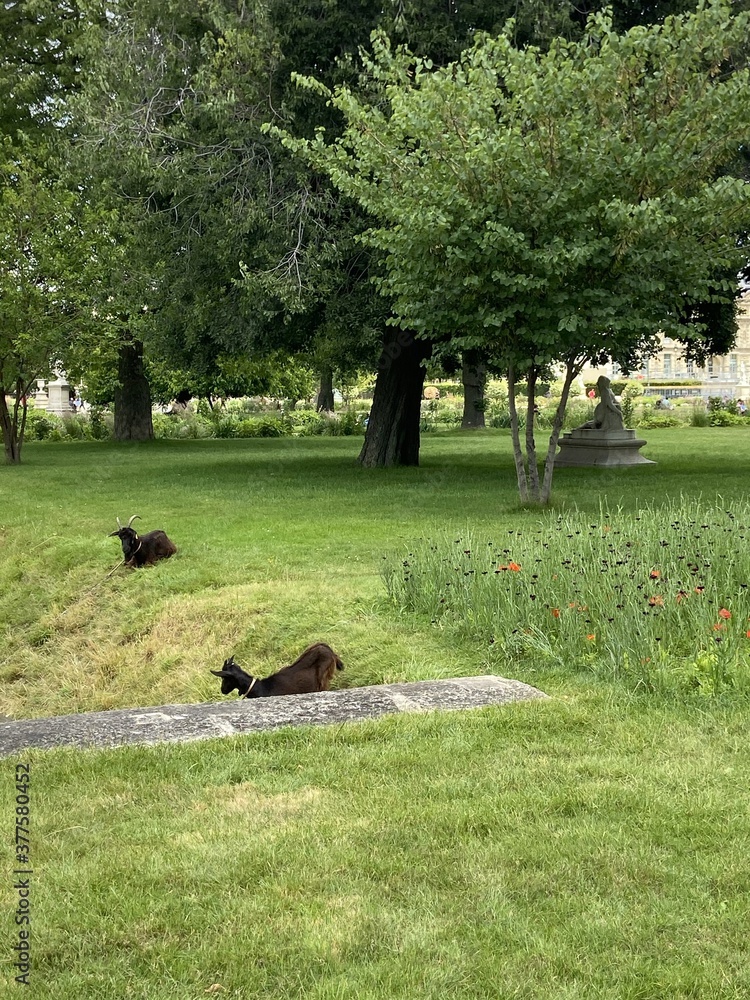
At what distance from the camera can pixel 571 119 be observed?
1278cm

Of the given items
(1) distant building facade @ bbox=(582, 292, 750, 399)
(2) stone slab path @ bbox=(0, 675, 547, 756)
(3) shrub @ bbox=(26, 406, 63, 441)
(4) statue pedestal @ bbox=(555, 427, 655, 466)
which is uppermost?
(1) distant building facade @ bbox=(582, 292, 750, 399)

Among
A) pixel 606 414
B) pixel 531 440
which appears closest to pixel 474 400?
pixel 606 414

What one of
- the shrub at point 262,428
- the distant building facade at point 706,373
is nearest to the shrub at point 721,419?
the shrub at point 262,428

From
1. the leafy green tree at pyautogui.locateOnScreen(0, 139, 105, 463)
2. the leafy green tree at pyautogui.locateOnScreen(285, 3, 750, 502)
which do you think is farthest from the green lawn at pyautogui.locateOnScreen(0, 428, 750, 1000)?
the leafy green tree at pyautogui.locateOnScreen(0, 139, 105, 463)

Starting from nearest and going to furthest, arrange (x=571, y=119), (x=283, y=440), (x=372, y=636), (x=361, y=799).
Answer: (x=361, y=799) → (x=372, y=636) → (x=571, y=119) → (x=283, y=440)

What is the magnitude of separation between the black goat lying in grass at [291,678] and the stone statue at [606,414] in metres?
18.1

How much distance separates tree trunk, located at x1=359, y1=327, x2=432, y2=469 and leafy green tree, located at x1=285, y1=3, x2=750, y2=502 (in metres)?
7.16

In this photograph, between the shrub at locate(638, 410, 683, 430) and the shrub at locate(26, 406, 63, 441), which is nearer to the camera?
the shrub at locate(26, 406, 63, 441)

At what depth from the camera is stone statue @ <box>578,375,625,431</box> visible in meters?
23.9

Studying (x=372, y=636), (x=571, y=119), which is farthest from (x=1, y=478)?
(x=372, y=636)

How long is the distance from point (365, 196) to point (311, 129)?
4713 millimetres

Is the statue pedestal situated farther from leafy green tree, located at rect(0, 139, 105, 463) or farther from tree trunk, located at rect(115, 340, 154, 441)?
tree trunk, located at rect(115, 340, 154, 441)

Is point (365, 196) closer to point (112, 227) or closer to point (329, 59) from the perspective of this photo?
point (329, 59)

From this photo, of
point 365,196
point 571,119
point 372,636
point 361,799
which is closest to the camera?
point 361,799
